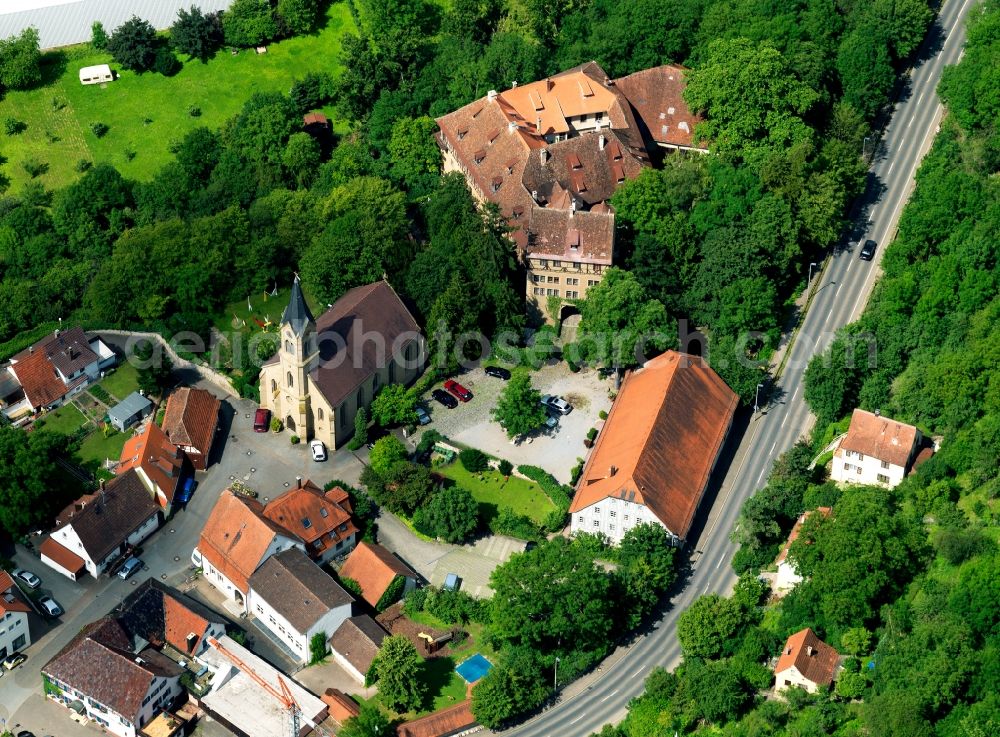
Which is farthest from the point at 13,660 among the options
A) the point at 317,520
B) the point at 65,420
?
the point at 65,420

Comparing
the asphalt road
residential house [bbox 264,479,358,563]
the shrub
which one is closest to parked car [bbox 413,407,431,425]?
the shrub

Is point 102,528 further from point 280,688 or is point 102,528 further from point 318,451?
point 280,688

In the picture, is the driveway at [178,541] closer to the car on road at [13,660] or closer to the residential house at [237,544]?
the car on road at [13,660]

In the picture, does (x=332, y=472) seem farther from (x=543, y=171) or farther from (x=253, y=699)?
(x=543, y=171)

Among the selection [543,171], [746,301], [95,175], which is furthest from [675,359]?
[95,175]

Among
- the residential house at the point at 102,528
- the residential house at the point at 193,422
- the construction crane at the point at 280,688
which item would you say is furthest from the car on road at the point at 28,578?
the residential house at the point at 193,422

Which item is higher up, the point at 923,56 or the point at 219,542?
the point at 923,56

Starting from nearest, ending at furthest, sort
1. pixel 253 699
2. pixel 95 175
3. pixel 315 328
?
pixel 253 699, pixel 315 328, pixel 95 175
